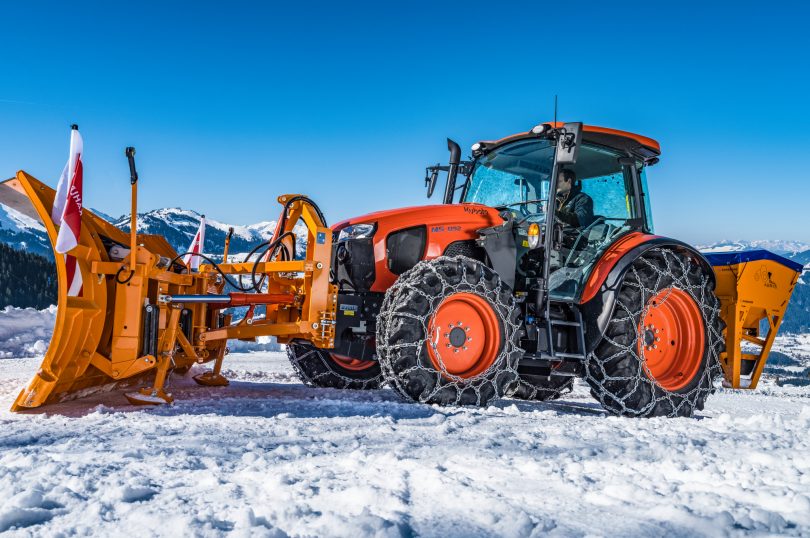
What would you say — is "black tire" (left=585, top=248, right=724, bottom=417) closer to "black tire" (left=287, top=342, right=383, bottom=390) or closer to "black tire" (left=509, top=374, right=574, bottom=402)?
"black tire" (left=509, top=374, right=574, bottom=402)

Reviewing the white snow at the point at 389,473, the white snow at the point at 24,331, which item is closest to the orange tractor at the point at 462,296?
the white snow at the point at 389,473

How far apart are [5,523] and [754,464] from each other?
285 centimetres

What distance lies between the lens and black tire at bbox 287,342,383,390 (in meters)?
6.21

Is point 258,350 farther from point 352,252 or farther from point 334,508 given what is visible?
point 334,508

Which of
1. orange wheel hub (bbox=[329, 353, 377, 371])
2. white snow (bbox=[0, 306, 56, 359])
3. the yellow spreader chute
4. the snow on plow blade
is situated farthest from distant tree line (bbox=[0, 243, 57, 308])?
the snow on plow blade

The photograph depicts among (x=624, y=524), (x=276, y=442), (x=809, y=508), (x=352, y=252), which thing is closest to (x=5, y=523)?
(x=276, y=442)

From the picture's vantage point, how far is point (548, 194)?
5.33 metres

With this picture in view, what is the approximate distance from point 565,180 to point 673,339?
1.65 meters

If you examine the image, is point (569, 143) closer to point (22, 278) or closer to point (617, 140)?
point (617, 140)

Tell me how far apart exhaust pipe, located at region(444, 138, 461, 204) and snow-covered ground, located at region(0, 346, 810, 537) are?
8.66 feet

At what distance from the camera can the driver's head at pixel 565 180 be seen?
220 inches

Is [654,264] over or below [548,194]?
below

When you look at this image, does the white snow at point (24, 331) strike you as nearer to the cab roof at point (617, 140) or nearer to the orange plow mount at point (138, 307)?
the orange plow mount at point (138, 307)

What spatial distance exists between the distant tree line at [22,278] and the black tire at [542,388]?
1554 centimetres
